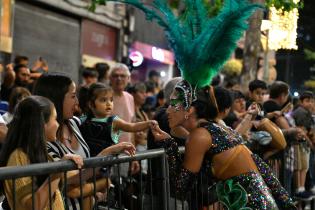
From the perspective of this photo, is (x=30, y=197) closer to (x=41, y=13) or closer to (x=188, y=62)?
(x=188, y=62)

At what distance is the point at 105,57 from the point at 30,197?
17869mm

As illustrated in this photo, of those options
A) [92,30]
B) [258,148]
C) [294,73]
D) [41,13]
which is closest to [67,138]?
[258,148]

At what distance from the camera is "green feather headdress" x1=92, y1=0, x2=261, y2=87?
4969 millimetres

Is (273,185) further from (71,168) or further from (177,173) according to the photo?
(71,168)

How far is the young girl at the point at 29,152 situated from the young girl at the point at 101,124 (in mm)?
1748

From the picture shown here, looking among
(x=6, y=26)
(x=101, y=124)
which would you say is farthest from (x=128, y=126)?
(x=6, y=26)

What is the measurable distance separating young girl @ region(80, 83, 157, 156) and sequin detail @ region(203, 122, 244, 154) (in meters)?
1.03

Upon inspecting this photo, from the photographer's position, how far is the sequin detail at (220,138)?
4.76m

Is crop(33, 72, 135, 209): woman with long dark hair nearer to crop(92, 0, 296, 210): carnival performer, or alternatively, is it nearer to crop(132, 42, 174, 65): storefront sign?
crop(92, 0, 296, 210): carnival performer

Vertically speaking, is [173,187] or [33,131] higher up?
[33,131]

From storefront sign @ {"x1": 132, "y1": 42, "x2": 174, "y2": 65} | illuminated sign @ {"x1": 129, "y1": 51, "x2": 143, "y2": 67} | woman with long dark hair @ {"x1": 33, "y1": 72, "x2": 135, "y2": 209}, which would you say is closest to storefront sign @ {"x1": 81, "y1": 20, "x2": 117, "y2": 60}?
storefront sign @ {"x1": 132, "y1": 42, "x2": 174, "y2": 65}

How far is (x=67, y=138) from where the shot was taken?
16.4ft

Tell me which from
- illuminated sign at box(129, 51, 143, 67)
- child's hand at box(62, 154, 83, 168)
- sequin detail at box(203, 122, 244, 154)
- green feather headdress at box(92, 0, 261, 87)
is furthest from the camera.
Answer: illuminated sign at box(129, 51, 143, 67)

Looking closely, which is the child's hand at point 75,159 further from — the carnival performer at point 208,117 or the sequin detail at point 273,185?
the sequin detail at point 273,185
